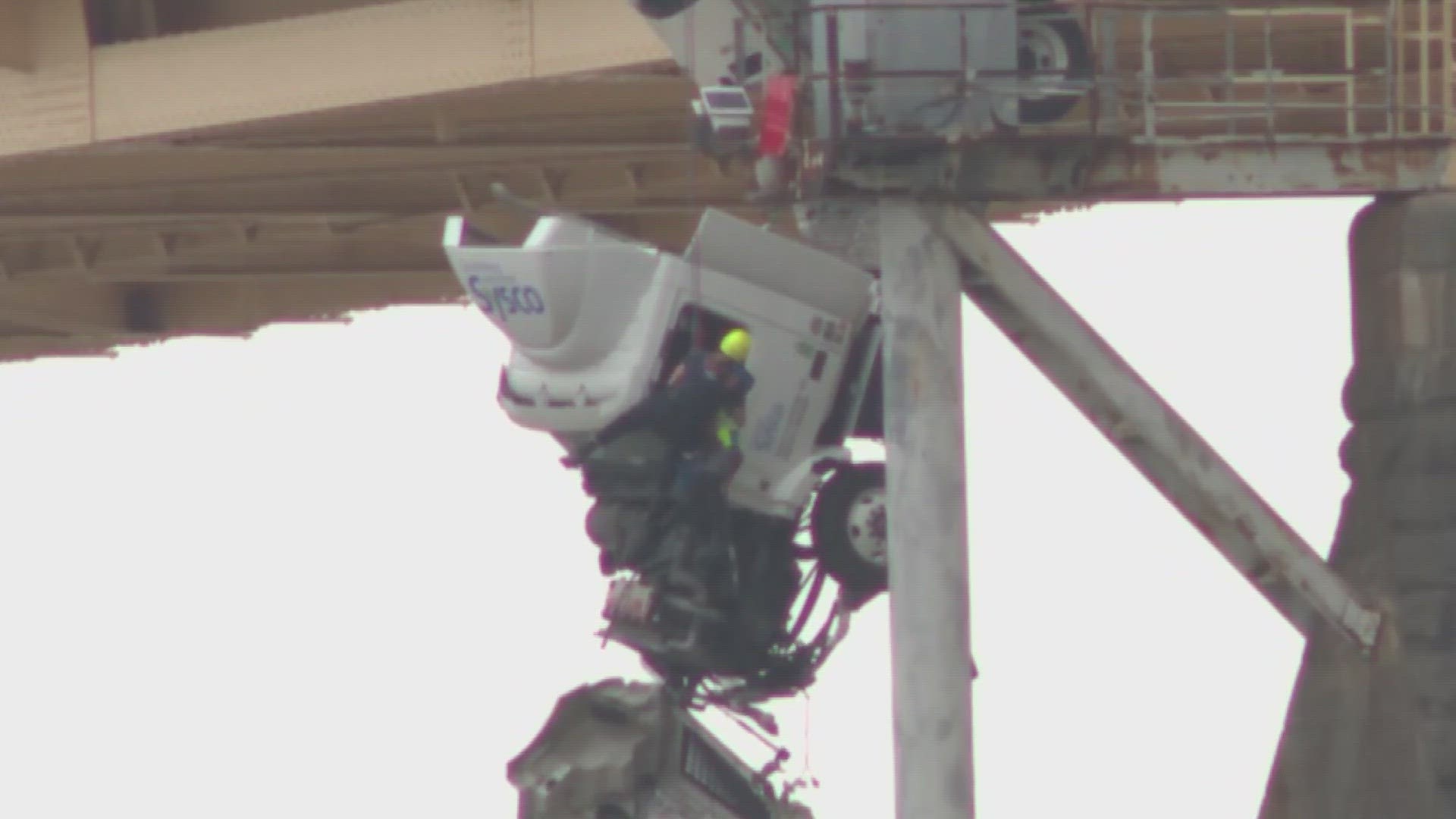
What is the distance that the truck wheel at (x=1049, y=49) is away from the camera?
25125mm

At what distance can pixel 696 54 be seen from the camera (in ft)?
86.8

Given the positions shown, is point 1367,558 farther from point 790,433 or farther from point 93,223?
point 93,223

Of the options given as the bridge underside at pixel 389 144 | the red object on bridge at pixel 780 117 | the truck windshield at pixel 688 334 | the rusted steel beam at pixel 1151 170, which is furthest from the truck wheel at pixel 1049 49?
the truck windshield at pixel 688 334

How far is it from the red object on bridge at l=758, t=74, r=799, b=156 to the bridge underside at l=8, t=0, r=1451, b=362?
1053mm

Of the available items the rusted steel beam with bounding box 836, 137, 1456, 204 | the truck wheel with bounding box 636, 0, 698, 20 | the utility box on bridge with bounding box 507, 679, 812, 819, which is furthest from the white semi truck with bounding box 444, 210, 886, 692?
the truck wheel with bounding box 636, 0, 698, 20

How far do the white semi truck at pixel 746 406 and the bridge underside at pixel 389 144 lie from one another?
1.63m

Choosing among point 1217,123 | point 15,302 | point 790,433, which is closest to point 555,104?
point 1217,123

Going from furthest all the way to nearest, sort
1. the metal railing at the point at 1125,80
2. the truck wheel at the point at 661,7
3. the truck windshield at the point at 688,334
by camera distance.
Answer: the truck wheel at the point at 661,7 < the truck windshield at the point at 688,334 < the metal railing at the point at 1125,80

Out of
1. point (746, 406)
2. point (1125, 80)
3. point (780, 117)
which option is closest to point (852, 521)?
point (746, 406)

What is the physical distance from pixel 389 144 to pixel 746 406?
10511 mm

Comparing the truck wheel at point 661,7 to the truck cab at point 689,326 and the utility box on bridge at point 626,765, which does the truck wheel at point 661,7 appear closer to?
the truck cab at point 689,326

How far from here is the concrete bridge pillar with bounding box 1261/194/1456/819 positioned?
25.6m

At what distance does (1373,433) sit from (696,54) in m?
4.84

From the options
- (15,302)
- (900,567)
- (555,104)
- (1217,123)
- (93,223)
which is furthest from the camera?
(15,302)
